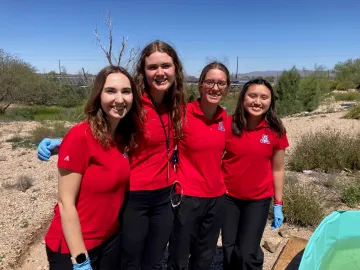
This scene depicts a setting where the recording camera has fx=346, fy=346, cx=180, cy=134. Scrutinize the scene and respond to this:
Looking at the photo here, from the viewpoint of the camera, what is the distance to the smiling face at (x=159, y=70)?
7.72ft

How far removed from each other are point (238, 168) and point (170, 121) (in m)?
0.71

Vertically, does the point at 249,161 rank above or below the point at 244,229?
above

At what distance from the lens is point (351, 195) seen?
17.5 feet

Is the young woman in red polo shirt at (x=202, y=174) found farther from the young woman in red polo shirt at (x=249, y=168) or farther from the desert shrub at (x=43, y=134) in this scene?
the desert shrub at (x=43, y=134)

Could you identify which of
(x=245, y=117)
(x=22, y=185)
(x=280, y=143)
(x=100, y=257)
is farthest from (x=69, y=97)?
(x=100, y=257)

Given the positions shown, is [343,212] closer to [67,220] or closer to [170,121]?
[170,121]

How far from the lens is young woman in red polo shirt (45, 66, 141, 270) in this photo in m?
1.86

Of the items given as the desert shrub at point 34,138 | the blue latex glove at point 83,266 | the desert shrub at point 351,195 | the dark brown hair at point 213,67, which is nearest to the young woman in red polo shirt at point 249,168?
the dark brown hair at point 213,67

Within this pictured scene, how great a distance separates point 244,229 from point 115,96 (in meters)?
1.58

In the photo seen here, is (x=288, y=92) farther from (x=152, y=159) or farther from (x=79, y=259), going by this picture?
(x=79, y=259)

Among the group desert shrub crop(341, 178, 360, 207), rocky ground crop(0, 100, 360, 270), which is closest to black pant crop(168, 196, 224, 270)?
rocky ground crop(0, 100, 360, 270)

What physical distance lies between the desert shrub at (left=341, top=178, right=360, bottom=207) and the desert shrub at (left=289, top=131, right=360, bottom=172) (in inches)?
66.2

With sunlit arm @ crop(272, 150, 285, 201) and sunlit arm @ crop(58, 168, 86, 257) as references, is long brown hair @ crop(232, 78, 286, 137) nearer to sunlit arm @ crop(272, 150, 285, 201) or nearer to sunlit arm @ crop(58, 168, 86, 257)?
sunlit arm @ crop(272, 150, 285, 201)

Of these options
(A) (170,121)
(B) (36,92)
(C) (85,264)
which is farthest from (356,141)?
(B) (36,92)
